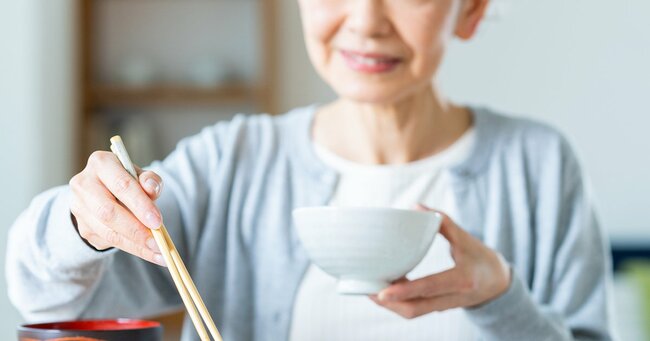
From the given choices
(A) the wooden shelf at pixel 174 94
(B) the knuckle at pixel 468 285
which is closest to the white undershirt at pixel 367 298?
(B) the knuckle at pixel 468 285

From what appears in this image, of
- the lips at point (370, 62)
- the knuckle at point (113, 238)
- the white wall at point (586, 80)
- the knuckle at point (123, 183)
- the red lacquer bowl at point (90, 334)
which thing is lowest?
the white wall at point (586, 80)

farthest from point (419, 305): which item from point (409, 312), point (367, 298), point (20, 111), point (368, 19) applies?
point (20, 111)

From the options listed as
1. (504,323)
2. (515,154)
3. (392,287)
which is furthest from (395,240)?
(515,154)

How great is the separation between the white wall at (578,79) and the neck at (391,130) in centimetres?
259

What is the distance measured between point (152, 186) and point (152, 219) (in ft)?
0.12

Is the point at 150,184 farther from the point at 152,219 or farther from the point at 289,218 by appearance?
the point at 289,218

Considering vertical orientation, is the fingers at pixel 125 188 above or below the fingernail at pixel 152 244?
above

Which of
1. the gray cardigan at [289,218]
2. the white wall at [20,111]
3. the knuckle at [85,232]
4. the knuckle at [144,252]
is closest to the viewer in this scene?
the knuckle at [144,252]

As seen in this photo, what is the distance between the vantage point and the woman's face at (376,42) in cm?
143

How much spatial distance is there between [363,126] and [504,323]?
1.38 feet

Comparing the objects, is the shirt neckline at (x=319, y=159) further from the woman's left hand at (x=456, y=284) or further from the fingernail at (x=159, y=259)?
the fingernail at (x=159, y=259)

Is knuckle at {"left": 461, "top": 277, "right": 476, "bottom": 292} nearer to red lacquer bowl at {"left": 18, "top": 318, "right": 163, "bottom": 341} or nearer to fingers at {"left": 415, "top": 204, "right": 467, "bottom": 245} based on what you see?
fingers at {"left": 415, "top": 204, "right": 467, "bottom": 245}

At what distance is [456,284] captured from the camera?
1205 mm

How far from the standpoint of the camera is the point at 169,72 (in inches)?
165
